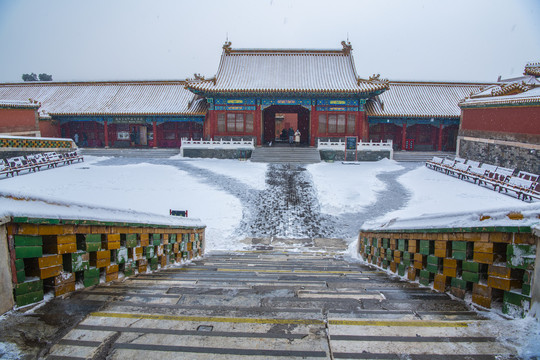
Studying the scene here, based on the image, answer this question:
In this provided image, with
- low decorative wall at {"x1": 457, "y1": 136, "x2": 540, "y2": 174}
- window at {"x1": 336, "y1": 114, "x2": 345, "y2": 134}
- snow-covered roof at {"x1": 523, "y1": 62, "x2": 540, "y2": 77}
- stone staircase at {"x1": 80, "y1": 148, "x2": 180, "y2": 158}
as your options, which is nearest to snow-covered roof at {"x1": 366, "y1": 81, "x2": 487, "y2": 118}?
window at {"x1": 336, "y1": 114, "x2": 345, "y2": 134}

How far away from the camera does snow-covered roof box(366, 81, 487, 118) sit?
26.2m

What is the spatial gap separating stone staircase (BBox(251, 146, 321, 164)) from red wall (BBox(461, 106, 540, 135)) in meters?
9.60

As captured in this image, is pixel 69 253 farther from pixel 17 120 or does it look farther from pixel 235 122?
pixel 17 120

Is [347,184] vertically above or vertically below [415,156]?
below

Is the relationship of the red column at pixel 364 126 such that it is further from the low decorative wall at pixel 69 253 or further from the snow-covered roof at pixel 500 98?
A: the low decorative wall at pixel 69 253

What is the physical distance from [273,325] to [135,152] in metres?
24.3

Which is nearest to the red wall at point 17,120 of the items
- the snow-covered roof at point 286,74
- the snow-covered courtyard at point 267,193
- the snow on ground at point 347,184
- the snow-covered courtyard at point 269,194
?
the snow-covered courtyard at point 267,193

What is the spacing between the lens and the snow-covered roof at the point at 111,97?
26.6m

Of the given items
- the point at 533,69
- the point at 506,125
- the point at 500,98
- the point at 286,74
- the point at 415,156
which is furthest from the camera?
the point at 286,74

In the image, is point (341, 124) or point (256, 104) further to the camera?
point (341, 124)

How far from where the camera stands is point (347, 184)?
685 inches

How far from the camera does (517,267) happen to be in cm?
302

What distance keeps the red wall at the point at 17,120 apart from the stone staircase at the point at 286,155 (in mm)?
14318

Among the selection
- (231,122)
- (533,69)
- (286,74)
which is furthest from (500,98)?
(231,122)
